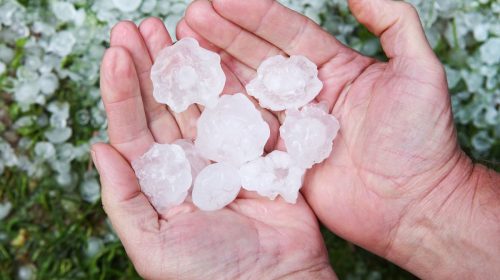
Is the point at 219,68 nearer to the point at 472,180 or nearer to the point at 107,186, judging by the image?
the point at 107,186

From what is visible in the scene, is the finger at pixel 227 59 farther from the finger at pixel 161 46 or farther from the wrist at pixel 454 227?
the wrist at pixel 454 227

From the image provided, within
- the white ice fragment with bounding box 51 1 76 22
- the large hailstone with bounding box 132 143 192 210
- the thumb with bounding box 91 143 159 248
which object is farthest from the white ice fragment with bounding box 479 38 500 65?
the white ice fragment with bounding box 51 1 76 22

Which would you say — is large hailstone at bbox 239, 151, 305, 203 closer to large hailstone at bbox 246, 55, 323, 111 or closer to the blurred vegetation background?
large hailstone at bbox 246, 55, 323, 111

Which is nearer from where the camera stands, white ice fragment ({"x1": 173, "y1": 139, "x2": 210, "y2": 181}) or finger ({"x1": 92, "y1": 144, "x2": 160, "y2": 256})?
finger ({"x1": 92, "y1": 144, "x2": 160, "y2": 256})

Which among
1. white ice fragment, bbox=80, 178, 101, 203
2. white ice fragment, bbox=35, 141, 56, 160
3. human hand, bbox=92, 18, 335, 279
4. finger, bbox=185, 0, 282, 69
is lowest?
white ice fragment, bbox=80, 178, 101, 203

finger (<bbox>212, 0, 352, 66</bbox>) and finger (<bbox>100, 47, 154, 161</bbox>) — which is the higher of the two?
finger (<bbox>212, 0, 352, 66</bbox>)

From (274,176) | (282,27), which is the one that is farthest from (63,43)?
(274,176)
